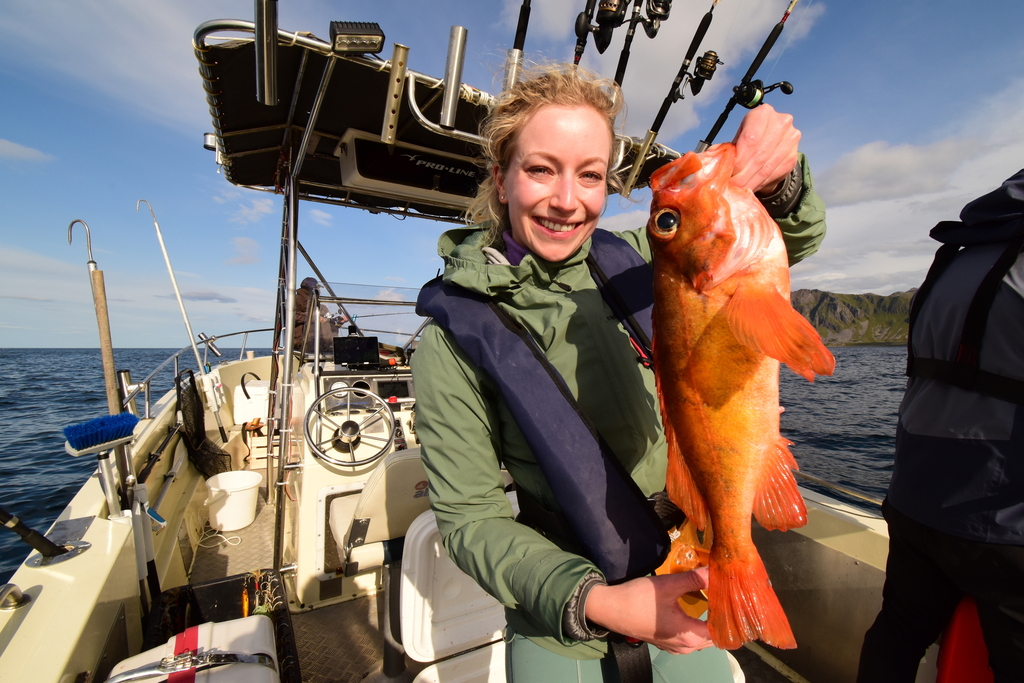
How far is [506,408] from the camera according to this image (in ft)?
4.99

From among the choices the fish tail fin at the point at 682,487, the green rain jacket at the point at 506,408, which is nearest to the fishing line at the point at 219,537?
the green rain jacket at the point at 506,408

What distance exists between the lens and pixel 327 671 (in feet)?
10.7

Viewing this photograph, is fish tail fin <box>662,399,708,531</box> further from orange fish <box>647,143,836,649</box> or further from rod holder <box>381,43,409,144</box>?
rod holder <box>381,43,409,144</box>

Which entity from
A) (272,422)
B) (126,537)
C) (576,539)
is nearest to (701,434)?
(576,539)

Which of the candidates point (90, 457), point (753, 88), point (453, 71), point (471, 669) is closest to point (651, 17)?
point (753, 88)

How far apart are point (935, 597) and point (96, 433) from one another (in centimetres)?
371

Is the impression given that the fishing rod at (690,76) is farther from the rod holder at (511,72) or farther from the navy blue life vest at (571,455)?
the navy blue life vest at (571,455)

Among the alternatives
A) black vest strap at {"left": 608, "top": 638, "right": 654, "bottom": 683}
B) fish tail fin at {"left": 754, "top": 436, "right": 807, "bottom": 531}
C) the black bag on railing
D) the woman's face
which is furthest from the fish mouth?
the black bag on railing

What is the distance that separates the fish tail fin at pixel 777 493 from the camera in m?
1.23

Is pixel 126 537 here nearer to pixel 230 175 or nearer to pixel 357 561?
pixel 357 561

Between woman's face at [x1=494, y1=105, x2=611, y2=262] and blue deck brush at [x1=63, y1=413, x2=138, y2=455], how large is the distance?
7.15 ft

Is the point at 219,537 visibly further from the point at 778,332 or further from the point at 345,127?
the point at 778,332

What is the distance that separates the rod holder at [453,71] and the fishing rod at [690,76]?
1540 mm

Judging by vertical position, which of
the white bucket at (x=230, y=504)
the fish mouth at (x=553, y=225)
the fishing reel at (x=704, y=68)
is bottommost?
the white bucket at (x=230, y=504)
